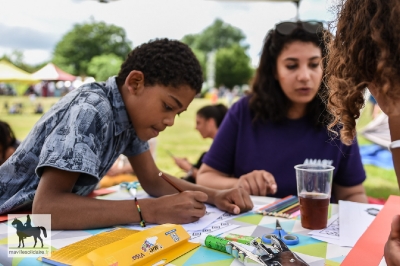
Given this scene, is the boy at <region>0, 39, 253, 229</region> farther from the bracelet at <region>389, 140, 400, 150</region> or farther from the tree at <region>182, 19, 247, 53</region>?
the tree at <region>182, 19, 247, 53</region>

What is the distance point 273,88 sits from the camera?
1965 millimetres

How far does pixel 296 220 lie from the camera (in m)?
1.18

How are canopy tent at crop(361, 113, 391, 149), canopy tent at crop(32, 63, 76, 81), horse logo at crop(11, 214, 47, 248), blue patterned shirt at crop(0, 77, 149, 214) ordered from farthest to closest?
canopy tent at crop(32, 63, 76, 81), canopy tent at crop(361, 113, 391, 149), blue patterned shirt at crop(0, 77, 149, 214), horse logo at crop(11, 214, 47, 248)

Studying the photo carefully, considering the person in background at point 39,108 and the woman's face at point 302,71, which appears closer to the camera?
the woman's face at point 302,71

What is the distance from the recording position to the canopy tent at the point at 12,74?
541 cm

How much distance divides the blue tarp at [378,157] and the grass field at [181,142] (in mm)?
140

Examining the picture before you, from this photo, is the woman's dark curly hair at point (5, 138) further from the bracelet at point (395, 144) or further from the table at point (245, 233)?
the bracelet at point (395, 144)

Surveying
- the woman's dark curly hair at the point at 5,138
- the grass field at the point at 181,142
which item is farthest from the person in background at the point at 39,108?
the woman's dark curly hair at the point at 5,138

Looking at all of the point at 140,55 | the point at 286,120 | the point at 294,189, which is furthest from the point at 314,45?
the point at 140,55

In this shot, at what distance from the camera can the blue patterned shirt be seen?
1086 mm

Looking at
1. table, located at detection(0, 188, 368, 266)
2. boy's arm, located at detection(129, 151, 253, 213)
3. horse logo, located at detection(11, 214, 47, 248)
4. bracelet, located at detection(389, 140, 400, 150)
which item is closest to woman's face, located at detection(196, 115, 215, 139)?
boy's arm, located at detection(129, 151, 253, 213)

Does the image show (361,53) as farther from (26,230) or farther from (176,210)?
Answer: (26,230)

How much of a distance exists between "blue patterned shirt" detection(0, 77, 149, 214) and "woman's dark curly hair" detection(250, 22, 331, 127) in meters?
0.80

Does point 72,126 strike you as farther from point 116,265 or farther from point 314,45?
point 314,45
